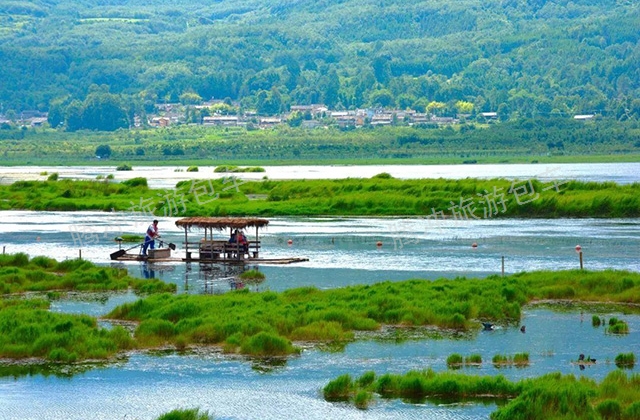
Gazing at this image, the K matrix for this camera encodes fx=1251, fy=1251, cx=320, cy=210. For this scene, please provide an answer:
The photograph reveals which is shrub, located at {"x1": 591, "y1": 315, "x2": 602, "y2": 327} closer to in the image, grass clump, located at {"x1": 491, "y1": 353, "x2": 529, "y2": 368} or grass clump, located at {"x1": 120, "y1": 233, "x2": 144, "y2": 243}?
grass clump, located at {"x1": 491, "y1": 353, "x2": 529, "y2": 368}

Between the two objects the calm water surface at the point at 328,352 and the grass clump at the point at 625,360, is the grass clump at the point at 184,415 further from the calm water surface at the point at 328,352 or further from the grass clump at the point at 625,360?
the grass clump at the point at 625,360

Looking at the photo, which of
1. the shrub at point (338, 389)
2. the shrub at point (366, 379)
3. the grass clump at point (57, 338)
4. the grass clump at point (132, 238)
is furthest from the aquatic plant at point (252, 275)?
the shrub at point (338, 389)

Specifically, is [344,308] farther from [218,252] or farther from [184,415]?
[218,252]

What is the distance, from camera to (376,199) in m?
71.4

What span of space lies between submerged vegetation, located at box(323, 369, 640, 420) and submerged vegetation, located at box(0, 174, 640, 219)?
41.3m

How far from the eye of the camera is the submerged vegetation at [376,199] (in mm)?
65750

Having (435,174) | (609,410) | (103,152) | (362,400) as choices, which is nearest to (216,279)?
(362,400)

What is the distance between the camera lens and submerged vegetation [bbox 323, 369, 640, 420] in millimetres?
21844

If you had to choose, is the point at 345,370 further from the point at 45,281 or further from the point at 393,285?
the point at 45,281

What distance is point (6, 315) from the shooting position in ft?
101

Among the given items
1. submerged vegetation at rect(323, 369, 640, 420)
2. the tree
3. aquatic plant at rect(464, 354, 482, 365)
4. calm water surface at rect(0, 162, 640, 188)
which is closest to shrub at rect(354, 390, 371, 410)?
submerged vegetation at rect(323, 369, 640, 420)

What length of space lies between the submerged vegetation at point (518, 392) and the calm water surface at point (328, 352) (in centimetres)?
51

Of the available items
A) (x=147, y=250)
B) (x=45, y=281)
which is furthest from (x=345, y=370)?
(x=147, y=250)

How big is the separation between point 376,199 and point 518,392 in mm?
47710
